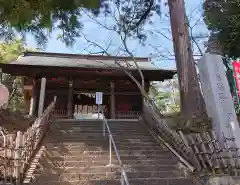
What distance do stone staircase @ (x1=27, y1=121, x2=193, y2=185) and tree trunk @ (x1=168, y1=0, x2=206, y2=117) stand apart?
1.78 metres

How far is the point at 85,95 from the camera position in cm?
1823

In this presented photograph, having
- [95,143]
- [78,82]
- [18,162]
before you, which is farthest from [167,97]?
[18,162]

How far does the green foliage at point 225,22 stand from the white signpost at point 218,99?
282 inches

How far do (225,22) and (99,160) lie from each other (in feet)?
36.3

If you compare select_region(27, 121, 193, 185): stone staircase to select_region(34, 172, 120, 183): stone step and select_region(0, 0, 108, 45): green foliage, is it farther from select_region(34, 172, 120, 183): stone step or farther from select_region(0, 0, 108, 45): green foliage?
select_region(0, 0, 108, 45): green foliage

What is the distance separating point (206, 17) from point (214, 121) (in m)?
10.2

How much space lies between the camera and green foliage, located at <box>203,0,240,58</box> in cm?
1412

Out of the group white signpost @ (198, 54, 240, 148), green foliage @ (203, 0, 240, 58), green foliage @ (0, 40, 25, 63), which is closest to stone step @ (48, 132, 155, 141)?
white signpost @ (198, 54, 240, 148)

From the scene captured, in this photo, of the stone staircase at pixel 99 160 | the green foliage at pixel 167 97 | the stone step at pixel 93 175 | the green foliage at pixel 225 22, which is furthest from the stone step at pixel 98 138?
the green foliage at pixel 167 97

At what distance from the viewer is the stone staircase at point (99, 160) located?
5.83 m

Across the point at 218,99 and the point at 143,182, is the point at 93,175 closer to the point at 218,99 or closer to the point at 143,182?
the point at 143,182

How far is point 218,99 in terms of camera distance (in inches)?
291

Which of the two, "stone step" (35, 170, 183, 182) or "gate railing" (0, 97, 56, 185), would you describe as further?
"stone step" (35, 170, 183, 182)

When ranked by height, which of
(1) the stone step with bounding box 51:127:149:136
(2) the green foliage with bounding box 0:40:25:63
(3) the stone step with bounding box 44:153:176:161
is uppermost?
(2) the green foliage with bounding box 0:40:25:63
